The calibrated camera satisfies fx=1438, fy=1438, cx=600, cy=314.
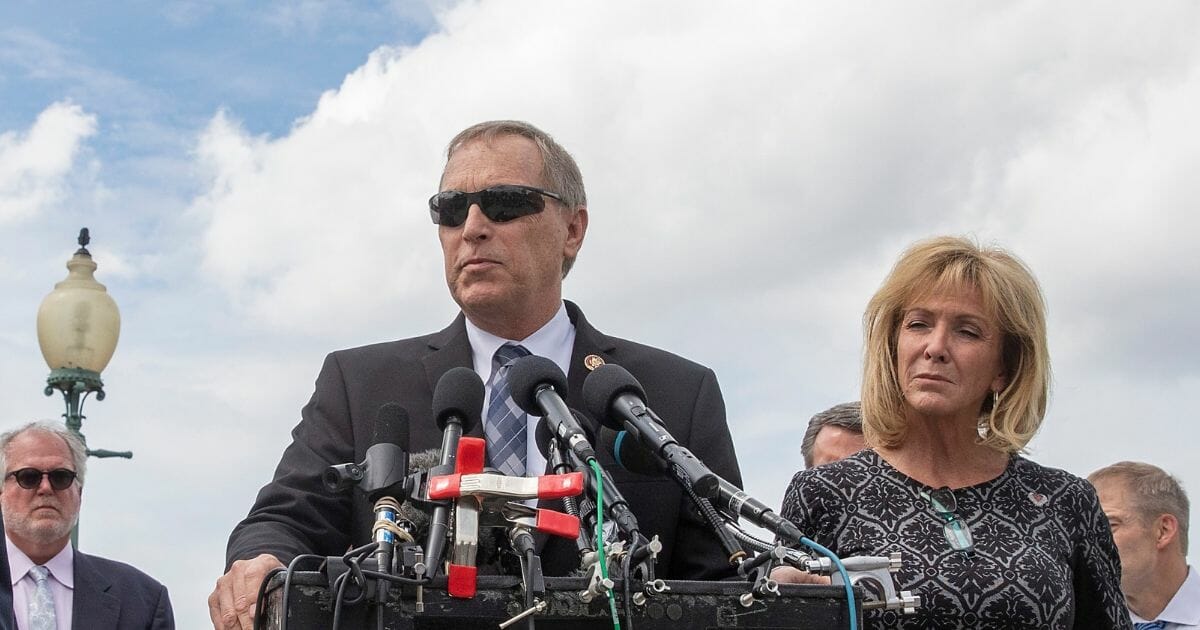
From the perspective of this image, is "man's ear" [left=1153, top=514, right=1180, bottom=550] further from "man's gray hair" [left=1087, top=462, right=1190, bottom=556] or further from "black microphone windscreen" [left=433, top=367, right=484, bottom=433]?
"black microphone windscreen" [left=433, top=367, right=484, bottom=433]

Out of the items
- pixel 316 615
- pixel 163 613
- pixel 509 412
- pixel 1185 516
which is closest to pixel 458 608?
pixel 316 615

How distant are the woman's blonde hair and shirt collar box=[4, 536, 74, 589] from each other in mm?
4359

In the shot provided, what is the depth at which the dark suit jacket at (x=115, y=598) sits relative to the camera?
6.83 metres

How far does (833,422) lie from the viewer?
282 inches

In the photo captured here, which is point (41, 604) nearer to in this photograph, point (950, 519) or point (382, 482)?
point (950, 519)

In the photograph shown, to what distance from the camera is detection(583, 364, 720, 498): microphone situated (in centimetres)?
271

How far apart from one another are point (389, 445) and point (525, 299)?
5.00 ft

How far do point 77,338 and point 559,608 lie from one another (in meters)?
8.98

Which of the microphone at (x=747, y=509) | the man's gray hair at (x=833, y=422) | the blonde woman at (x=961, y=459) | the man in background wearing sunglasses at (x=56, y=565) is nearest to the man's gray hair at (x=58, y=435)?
the man in background wearing sunglasses at (x=56, y=565)

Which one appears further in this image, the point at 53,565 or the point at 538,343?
the point at 53,565

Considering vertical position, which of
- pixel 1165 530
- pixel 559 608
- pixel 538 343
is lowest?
pixel 559 608

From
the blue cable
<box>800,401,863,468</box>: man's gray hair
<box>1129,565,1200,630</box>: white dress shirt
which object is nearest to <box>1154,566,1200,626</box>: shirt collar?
<box>1129,565,1200,630</box>: white dress shirt

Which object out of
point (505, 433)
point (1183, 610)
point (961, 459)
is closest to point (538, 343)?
point (505, 433)

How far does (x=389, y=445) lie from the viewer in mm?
2807
